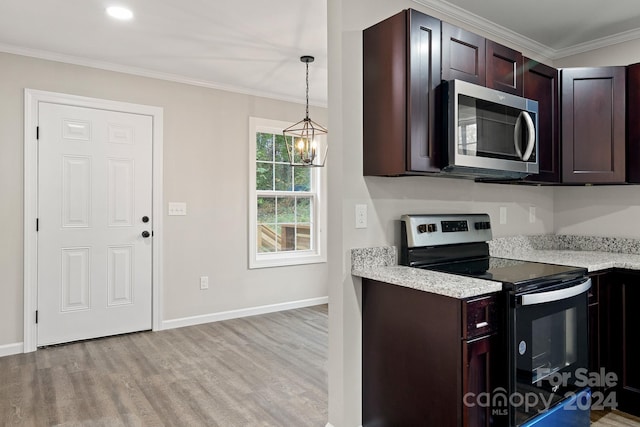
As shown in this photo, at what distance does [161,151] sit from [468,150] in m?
3.07

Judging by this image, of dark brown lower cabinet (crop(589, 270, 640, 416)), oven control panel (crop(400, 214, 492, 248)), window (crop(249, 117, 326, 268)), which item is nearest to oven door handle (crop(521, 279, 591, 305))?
dark brown lower cabinet (crop(589, 270, 640, 416))

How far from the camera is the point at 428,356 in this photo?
1.72 meters

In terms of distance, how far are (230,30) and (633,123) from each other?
9.31 feet

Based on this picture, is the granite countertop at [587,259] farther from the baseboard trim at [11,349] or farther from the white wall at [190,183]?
→ the baseboard trim at [11,349]

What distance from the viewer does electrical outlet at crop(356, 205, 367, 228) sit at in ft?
6.79

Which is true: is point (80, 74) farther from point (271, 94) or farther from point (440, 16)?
point (440, 16)

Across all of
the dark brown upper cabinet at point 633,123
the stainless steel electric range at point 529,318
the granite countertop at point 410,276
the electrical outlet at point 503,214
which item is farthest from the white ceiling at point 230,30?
the granite countertop at point 410,276

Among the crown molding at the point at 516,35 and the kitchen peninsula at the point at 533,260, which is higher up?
the crown molding at the point at 516,35

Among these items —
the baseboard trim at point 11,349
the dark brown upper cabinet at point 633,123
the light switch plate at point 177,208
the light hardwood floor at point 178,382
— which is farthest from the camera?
the light switch plate at point 177,208

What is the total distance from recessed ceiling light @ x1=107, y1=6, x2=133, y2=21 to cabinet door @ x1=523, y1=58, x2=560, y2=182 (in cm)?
263

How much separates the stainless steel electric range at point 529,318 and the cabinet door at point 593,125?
36.3 inches

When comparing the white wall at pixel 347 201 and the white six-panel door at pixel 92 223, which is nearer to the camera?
the white wall at pixel 347 201

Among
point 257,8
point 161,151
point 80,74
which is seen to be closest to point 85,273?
point 161,151

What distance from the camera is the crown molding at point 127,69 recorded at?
335cm
